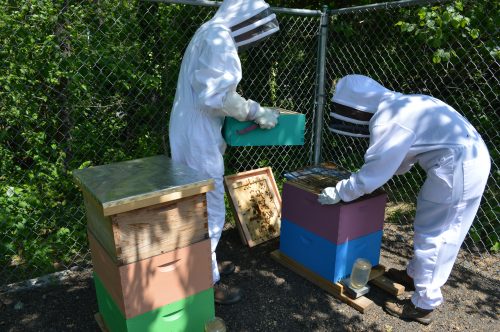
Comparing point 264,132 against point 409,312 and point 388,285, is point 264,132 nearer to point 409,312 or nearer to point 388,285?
point 388,285

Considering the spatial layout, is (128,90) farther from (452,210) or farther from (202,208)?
(452,210)

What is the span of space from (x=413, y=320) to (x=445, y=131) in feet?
4.42

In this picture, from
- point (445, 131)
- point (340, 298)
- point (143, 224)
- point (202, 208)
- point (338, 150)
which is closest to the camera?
point (143, 224)

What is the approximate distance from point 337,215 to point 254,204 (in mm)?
1289

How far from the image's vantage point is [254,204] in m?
3.81

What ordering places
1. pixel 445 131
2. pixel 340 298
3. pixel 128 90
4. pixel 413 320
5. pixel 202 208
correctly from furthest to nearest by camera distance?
pixel 128 90 < pixel 340 298 < pixel 413 320 < pixel 445 131 < pixel 202 208

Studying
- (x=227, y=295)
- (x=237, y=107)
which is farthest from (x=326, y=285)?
(x=237, y=107)

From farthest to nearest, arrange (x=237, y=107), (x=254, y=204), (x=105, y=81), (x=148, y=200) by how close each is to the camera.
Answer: (x=254, y=204) < (x=105, y=81) < (x=237, y=107) < (x=148, y=200)

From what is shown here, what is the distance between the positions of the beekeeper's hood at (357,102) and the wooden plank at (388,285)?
4.00ft

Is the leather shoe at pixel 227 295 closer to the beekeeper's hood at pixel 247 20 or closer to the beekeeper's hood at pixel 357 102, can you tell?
the beekeeper's hood at pixel 357 102

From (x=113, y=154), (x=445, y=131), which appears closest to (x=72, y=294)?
(x=113, y=154)

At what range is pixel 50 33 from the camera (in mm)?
2951

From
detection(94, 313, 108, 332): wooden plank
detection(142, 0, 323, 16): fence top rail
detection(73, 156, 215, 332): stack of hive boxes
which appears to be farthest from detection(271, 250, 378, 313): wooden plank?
detection(142, 0, 323, 16): fence top rail

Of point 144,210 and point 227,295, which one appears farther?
point 227,295
